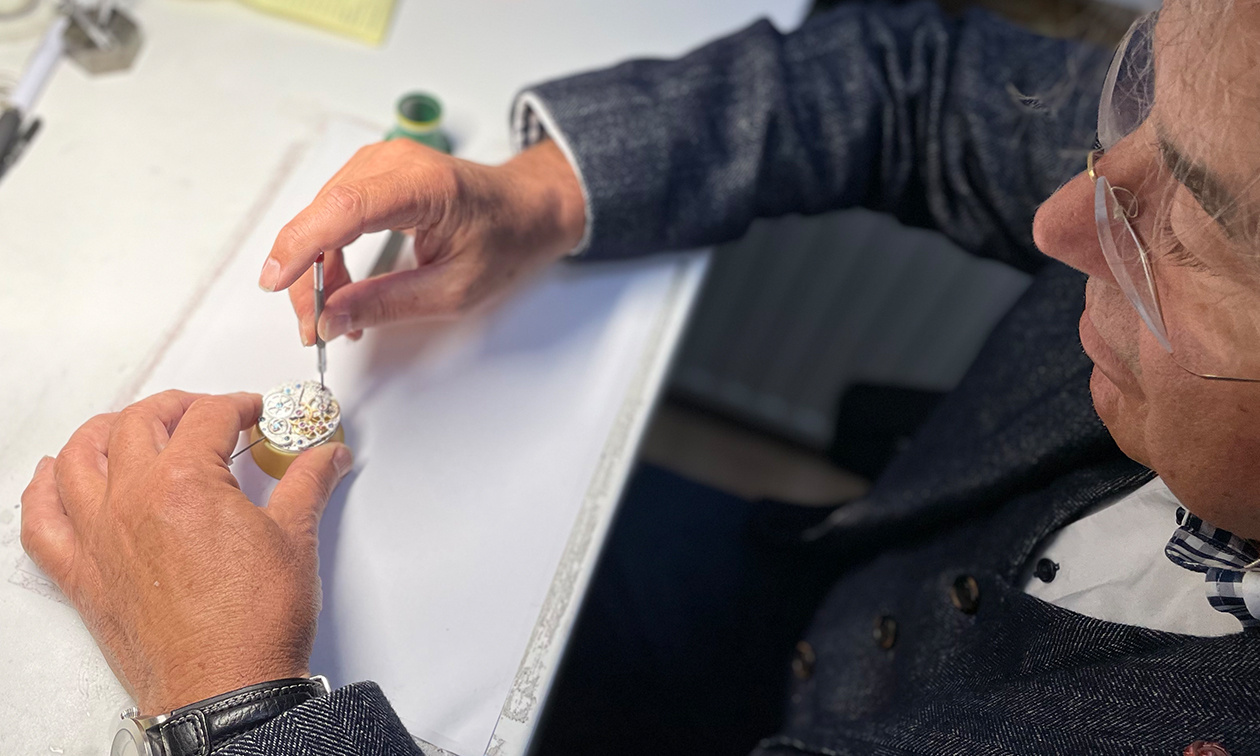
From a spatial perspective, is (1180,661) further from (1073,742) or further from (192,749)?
(192,749)

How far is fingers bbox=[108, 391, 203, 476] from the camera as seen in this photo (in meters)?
0.62

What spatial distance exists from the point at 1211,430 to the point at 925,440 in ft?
1.53

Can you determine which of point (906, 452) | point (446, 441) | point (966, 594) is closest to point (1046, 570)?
point (966, 594)

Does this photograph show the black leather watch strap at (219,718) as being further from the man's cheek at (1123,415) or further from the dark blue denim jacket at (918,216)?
the man's cheek at (1123,415)

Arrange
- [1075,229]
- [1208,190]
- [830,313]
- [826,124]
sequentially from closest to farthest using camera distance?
[1208,190], [1075,229], [826,124], [830,313]

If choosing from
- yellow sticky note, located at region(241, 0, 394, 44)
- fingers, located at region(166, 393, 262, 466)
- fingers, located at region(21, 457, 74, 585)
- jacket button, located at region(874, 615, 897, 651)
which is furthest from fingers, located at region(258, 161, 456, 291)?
jacket button, located at region(874, 615, 897, 651)

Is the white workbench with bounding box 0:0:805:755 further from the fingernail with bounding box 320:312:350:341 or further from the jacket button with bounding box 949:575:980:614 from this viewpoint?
the jacket button with bounding box 949:575:980:614

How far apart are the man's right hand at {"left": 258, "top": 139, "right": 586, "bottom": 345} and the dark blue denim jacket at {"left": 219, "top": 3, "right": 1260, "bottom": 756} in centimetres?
5

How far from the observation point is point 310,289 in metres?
0.71

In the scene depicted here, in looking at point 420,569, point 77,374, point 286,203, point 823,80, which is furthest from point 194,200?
point 823,80

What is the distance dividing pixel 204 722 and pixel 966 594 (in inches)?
25.6

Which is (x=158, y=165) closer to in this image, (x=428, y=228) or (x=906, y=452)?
(x=428, y=228)

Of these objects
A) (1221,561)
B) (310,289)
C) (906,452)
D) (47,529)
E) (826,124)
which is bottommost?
(47,529)

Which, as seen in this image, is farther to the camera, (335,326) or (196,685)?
(335,326)
